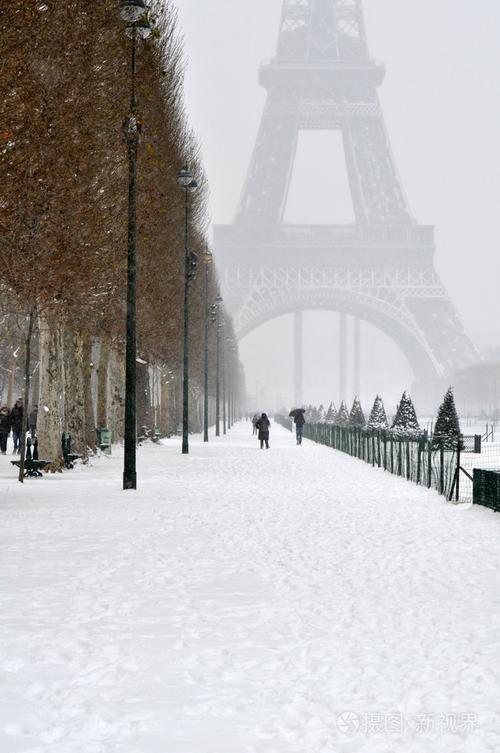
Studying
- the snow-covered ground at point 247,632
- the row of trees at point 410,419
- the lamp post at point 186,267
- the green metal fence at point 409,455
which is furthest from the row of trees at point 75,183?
the row of trees at point 410,419

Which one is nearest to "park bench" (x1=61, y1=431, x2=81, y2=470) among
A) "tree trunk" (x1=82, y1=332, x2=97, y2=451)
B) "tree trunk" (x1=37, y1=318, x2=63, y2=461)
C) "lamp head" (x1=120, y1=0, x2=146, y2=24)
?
"tree trunk" (x1=37, y1=318, x2=63, y2=461)

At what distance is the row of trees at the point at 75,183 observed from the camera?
661 inches

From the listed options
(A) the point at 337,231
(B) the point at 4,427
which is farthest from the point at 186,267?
(A) the point at 337,231

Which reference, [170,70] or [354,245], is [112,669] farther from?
[354,245]

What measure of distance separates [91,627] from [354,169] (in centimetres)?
10500

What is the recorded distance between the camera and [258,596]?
8578mm

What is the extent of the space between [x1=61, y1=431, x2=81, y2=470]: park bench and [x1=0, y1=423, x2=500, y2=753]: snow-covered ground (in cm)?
986

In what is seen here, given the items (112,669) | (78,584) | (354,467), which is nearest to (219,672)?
(112,669)

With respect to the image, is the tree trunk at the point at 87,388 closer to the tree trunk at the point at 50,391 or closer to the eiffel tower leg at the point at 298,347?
the tree trunk at the point at 50,391

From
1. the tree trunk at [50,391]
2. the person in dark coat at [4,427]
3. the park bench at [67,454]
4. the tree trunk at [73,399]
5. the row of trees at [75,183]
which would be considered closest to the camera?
the row of trees at [75,183]

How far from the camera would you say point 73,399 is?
27.4 metres

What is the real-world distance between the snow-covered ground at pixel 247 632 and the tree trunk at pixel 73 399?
485 inches

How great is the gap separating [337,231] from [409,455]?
88618 mm

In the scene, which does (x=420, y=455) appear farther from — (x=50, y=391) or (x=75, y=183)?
(x=75, y=183)
